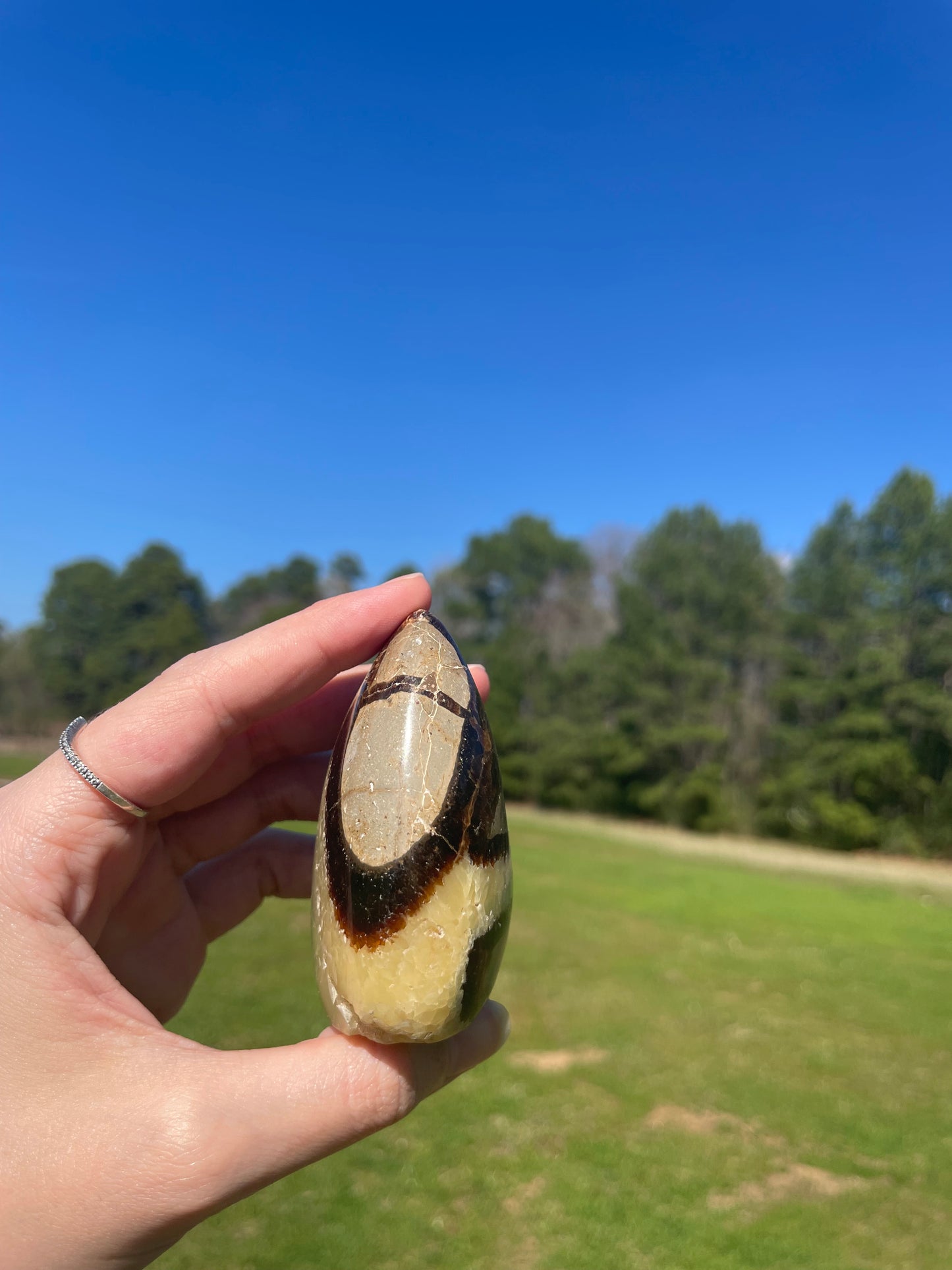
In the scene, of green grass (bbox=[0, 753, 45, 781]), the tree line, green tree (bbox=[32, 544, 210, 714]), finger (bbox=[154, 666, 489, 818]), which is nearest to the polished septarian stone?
finger (bbox=[154, 666, 489, 818])

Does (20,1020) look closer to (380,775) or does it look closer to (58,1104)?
(58,1104)

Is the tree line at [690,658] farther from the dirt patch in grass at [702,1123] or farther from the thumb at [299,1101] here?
the thumb at [299,1101]

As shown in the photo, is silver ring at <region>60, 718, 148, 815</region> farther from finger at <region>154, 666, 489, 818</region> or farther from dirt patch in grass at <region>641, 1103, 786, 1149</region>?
dirt patch in grass at <region>641, 1103, 786, 1149</region>

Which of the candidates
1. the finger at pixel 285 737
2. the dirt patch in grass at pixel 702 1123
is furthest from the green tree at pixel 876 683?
the finger at pixel 285 737

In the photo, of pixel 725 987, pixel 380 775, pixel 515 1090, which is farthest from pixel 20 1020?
pixel 725 987

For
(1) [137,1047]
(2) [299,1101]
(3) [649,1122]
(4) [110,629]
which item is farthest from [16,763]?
(2) [299,1101]

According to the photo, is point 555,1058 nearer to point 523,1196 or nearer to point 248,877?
point 523,1196

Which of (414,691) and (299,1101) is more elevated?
(414,691)
